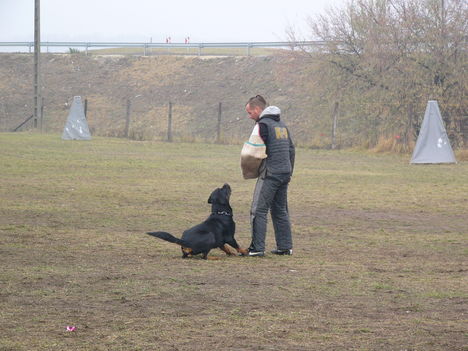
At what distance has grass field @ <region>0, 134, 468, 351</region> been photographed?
19.0 feet

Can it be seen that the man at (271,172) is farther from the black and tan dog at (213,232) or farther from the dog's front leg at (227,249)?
the black and tan dog at (213,232)

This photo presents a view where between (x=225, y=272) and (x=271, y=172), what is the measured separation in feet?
4.60

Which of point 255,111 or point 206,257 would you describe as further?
point 255,111

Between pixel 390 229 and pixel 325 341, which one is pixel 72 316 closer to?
pixel 325 341

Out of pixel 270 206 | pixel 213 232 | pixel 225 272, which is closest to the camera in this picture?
pixel 225 272

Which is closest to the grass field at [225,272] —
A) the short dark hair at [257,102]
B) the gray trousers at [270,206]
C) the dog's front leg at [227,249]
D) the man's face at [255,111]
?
the dog's front leg at [227,249]

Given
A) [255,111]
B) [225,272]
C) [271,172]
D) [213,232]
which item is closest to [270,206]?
[271,172]

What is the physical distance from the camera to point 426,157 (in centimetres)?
2503

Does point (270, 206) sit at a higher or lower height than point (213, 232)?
higher

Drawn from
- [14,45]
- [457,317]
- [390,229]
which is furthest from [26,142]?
[14,45]

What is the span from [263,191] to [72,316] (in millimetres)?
3490

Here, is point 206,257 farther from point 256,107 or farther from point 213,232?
point 256,107

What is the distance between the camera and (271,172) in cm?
930

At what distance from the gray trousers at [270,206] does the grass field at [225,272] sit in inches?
10.2
